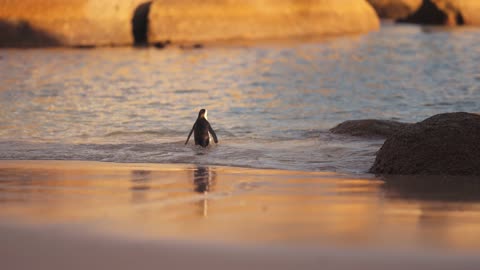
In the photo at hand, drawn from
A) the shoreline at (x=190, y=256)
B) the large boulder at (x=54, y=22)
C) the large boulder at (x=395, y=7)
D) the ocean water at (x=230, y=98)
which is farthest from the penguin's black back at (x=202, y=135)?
the large boulder at (x=395, y=7)

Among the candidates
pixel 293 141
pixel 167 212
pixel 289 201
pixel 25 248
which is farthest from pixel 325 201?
pixel 293 141

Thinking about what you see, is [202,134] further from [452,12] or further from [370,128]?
[452,12]

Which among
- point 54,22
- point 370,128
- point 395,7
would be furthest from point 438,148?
point 395,7

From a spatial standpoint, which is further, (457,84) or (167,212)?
(457,84)

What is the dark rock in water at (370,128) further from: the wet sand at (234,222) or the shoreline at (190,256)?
the shoreline at (190,256)

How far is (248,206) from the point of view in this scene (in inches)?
299

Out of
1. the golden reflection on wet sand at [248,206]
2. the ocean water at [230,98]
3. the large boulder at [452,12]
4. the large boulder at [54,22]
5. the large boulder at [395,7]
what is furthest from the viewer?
the large boulder at [395,7]

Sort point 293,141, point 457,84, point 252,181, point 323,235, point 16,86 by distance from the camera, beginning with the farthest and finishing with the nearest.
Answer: point 457,84 → point 16,86 → point 293,141 → point 252,181 → point 323,235

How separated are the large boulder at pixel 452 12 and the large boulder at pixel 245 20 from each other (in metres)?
8.10

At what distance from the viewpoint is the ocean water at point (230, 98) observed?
41.9 ft

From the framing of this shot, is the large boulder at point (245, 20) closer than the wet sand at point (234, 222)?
No

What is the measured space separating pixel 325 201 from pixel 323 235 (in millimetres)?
1488

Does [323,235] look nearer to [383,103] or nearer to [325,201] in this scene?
[325,201]

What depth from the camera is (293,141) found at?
1403 centimetres
